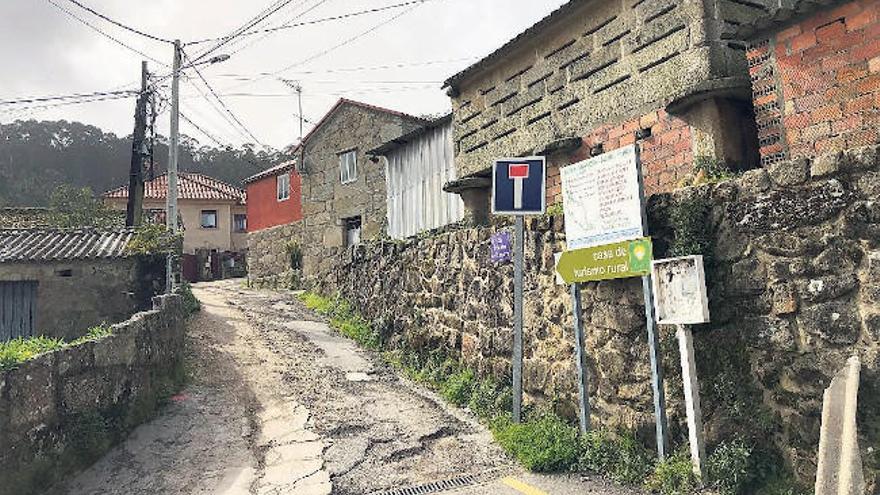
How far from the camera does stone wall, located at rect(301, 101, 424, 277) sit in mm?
19438

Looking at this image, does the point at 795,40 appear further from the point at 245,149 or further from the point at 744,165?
the point at 245,149

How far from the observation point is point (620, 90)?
6871 mm

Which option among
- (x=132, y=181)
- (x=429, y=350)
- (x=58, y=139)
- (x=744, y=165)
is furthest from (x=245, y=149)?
(x=744, y=165)

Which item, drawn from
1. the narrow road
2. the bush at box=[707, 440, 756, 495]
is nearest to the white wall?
the narrow road

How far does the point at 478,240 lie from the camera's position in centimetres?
784

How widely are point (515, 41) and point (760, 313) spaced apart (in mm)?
5594

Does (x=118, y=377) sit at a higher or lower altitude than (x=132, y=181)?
lower

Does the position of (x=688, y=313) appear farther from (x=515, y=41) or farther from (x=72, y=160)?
(x=72, y=160)

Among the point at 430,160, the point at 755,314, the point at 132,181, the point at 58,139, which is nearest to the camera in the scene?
the point at 755,314

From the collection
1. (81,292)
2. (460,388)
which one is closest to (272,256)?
(81,292)

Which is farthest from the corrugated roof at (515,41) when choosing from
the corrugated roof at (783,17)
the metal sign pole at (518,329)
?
the metal sign pole at (518,329)

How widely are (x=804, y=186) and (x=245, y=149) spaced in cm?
5698

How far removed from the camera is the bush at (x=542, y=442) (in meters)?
4.99

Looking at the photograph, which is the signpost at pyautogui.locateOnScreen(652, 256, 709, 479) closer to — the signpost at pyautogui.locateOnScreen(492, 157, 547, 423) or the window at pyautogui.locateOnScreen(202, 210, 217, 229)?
the signpost at pyautogui.locateOnScreen(492, 157, 547, 423)
